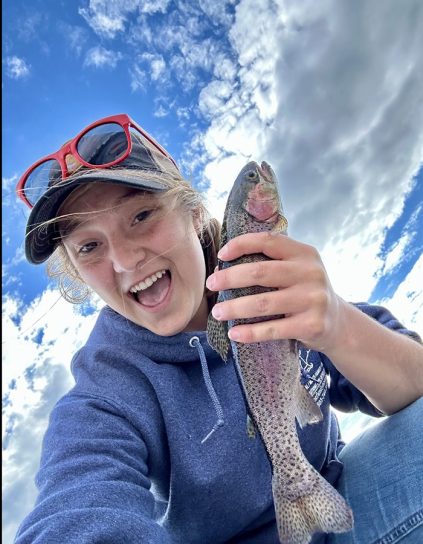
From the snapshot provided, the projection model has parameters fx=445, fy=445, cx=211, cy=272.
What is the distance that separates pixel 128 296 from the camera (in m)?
2.54

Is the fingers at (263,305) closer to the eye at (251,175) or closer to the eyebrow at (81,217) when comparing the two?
the eye at (251,175)

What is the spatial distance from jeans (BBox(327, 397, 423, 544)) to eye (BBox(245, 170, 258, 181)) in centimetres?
151

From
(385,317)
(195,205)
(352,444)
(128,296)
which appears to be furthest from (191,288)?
(352,444)

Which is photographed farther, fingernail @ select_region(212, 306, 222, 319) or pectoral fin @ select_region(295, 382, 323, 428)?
pectoral fin @ select_region(295, 382, 323, 428)

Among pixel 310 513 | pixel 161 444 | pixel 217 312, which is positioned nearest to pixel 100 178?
pixel 217 312

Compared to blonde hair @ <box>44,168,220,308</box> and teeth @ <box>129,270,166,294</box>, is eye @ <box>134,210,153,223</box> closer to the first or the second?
blonde hair @ <box>44,168,220,308</box>

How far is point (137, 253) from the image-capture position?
2389mm

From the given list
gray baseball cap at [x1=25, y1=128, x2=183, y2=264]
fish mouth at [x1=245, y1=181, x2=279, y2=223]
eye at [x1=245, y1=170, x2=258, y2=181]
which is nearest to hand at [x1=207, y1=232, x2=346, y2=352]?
fish mouth at [x1=245, y1=181, x2=279, y2=223]

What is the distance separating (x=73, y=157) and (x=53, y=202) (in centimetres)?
40

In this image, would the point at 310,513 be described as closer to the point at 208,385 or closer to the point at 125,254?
the point at 208,385

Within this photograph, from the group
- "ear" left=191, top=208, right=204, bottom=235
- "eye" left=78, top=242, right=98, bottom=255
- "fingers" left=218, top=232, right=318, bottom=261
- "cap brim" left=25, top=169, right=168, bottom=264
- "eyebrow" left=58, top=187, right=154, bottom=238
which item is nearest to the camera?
"fingers" left=218, top=232, right=318, bottom=261

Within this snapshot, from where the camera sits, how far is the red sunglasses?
2.47 metres

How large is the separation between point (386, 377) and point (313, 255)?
868 mm

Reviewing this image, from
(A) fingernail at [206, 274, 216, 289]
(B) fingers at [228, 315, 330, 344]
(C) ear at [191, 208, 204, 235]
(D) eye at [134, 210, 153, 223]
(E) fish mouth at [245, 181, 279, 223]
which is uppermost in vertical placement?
(C) ear at [191, 208, 204, 235]
